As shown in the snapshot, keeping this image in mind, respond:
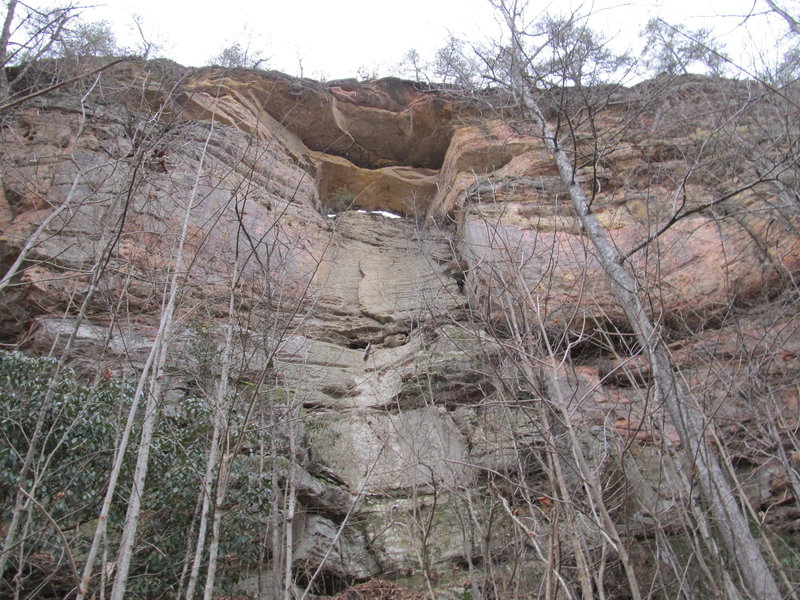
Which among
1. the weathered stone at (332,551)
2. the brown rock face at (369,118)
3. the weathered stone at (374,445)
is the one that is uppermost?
the brown rock face at (369,118)

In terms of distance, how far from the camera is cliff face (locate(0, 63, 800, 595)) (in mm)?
3717

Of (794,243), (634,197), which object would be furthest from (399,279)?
(794,243)

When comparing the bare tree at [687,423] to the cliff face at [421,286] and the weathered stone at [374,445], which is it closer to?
the cliff face at [421,286]

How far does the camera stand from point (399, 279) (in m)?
11.2

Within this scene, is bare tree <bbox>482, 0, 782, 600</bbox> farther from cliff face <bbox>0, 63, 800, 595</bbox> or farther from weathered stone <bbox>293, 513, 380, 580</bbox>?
weathered stone <bbox>293, 513, 380, 580</bbox>

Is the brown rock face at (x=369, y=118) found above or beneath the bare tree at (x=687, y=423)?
above

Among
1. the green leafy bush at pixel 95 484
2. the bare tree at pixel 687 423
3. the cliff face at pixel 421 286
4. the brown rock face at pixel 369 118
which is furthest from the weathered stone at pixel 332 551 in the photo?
the brown rock face at pixel 369 118

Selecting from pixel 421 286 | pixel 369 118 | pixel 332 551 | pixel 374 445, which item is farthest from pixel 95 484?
pixel 369 118

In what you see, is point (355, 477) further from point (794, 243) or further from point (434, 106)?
point (434, 106)

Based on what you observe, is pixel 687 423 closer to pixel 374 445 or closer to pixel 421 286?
pixel 374 445

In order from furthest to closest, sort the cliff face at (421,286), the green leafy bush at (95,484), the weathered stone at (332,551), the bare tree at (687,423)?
1. the weathered stone at (332,551)
2. the green leafy bush at (95,484)
3. the cliff face at (421,286)
4. the bare tree at (687,423)

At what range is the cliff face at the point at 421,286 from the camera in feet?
12.2

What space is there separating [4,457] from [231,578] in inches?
90.2

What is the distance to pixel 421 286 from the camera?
1046 centimetres
